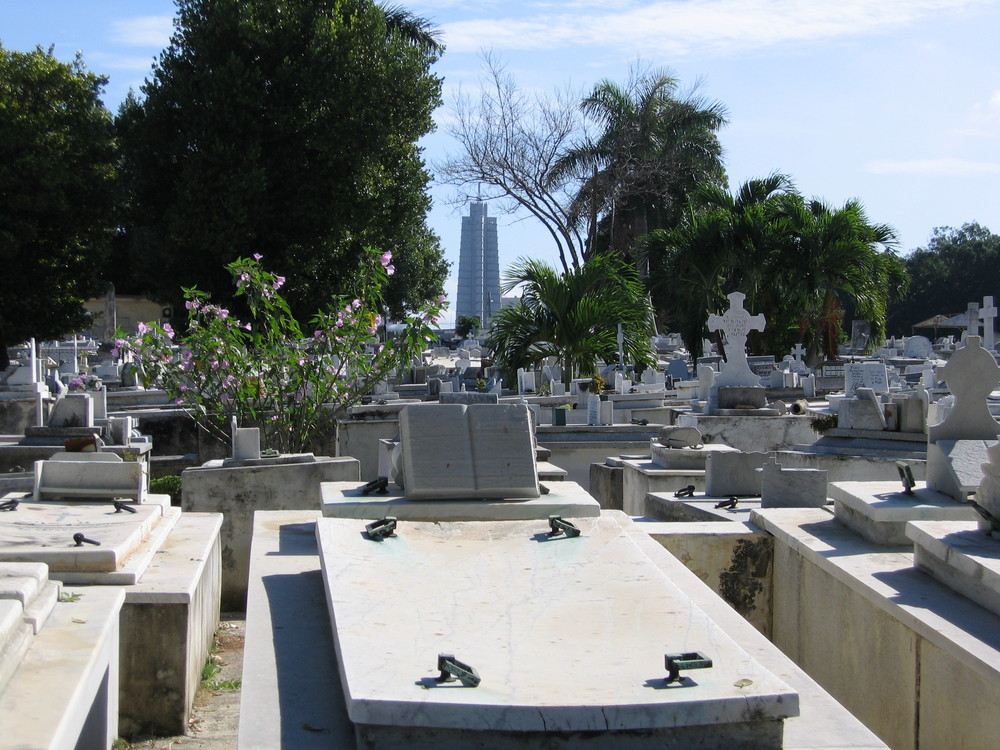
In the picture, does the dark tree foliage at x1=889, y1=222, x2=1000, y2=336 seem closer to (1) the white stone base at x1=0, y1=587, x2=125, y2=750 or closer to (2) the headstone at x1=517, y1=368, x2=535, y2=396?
(2) the headstone at x1=517, y1=368, x2=535, y2=396

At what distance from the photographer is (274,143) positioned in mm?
20938

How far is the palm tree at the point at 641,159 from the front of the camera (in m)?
28.3

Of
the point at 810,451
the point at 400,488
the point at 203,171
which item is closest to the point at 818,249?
the point at 203,171

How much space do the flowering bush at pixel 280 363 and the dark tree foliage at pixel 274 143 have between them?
37.5 feet

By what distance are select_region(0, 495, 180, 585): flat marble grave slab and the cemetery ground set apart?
61 centimetres

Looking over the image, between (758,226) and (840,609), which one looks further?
(758,226)

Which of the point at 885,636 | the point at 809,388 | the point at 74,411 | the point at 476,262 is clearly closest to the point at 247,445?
the point at 74,411

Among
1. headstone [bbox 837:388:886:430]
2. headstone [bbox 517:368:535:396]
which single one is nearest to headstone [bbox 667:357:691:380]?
headstone [bbox 517:368:535:396]

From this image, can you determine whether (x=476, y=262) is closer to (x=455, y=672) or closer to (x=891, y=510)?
(x=891, y=510)

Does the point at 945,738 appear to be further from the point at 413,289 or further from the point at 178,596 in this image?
the point at 413,289

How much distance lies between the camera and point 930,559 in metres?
3.89

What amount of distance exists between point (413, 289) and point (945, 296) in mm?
40819

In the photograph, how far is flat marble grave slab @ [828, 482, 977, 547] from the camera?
4.36 meters

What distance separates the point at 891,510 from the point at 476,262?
529ft
